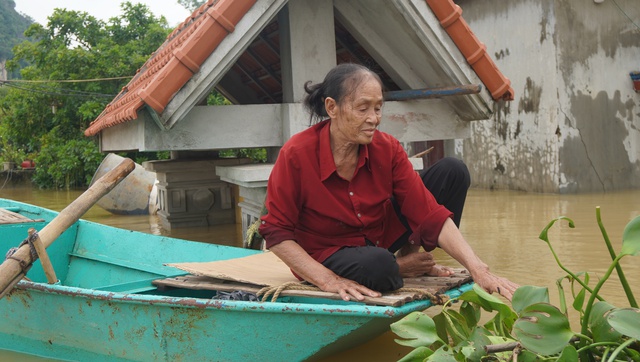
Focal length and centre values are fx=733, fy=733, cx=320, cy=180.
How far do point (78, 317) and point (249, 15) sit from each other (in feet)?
7.66

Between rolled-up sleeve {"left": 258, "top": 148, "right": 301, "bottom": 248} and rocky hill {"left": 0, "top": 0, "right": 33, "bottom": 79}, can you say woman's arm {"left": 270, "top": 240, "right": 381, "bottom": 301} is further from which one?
rocky hill {"left": 0, "top": 0, "right": 33, "bottom": 79}

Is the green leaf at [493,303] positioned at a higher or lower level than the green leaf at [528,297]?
lower

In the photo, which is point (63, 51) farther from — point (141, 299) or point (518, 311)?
point (518, 311)

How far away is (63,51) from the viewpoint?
18359mm

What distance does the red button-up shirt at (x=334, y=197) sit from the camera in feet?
10.8

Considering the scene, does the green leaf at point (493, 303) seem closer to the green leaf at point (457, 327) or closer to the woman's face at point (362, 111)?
the green leaf at point (457, 327)

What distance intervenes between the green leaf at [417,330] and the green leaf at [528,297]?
30 centimetres

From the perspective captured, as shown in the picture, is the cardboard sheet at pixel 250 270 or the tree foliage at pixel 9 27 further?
the tree foliage at pixel 9 27

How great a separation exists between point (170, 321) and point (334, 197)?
938mm

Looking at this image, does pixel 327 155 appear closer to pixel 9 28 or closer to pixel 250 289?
pixel 250 289

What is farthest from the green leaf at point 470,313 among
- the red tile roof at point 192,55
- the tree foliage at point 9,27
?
the tree foliage at point 9,27

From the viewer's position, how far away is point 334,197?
3.36 meters

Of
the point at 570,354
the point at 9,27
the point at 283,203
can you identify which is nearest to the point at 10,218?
the point at 283,203

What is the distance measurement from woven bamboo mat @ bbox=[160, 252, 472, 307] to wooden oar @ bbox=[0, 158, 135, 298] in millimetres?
603
